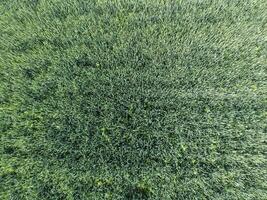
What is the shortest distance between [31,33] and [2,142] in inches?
76.1

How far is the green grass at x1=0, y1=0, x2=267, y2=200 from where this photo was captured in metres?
3.26

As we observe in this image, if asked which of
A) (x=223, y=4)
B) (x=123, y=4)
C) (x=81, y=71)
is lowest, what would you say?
(x=81, y=71)

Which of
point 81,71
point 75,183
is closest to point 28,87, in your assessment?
point 81,71

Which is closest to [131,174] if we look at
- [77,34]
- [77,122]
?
[77,122]

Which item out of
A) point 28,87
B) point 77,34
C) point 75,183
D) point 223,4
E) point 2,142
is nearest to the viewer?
point 75,183

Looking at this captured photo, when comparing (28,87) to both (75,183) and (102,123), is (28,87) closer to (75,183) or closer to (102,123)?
(102,123)

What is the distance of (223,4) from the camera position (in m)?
4.80

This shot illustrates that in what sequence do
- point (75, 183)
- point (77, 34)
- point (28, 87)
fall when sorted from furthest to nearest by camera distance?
point (77, 34)
point (28, 87)
point (75, 183)

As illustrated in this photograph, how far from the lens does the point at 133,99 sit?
386 centimetres

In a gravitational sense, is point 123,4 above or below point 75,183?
above

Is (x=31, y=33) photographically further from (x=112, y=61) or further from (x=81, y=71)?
(x=112, y=61)

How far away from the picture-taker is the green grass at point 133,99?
3256 millimetres

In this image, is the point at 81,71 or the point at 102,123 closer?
the point at 102,123

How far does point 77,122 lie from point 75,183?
2.60 ft
